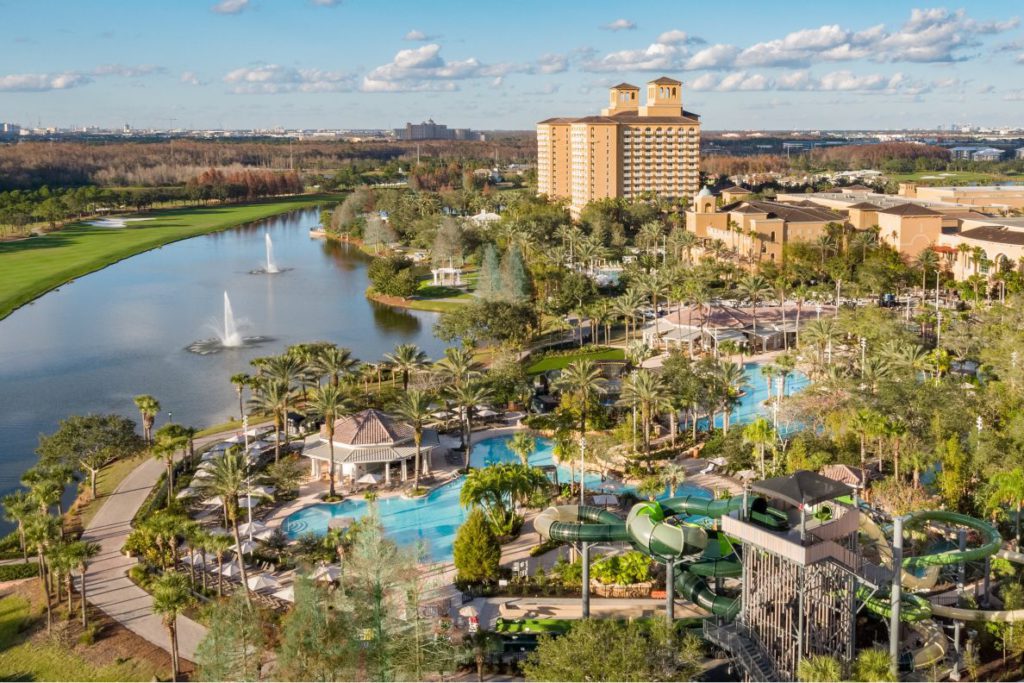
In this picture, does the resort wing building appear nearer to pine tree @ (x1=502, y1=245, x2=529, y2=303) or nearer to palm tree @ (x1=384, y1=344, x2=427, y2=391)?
pine tree @ (x1=502, y1=245, x2=529, y2=303)

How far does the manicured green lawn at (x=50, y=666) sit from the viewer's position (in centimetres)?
2366

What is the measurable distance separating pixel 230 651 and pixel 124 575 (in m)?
11.3

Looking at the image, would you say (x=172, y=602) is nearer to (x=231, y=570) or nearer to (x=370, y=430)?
(x=231, y=570)

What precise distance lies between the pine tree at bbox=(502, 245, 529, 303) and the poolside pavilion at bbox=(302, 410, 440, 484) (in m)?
26.4

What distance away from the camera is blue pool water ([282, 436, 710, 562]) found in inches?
1254

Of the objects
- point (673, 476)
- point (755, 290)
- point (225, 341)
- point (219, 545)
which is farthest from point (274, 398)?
→ point (755, 290)

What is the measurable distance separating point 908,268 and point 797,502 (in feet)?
191

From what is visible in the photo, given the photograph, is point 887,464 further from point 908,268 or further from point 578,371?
point 908,268

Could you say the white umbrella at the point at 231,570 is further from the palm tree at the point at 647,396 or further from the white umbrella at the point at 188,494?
the palm tree at the point at 647,396

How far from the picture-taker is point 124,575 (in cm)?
2911

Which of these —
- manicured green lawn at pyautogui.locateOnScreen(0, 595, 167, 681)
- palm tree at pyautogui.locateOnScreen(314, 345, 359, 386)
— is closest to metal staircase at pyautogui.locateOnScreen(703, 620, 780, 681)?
manicured green lawn at pyautogui.locateOnScreen(0, 595, 167, 681)

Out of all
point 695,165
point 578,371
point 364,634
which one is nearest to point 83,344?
point 578,371

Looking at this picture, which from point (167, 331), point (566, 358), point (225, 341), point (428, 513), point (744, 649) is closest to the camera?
point (744, 649)

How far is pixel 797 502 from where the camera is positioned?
21734 millimetres
